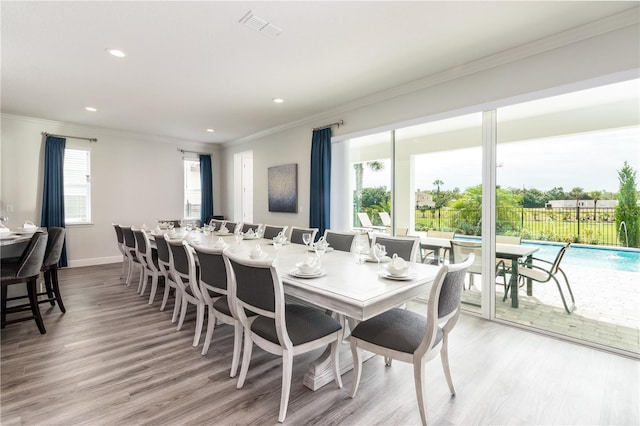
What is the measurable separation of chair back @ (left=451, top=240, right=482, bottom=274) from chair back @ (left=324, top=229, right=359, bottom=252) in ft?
4.22

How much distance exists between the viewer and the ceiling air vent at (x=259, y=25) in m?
2.45

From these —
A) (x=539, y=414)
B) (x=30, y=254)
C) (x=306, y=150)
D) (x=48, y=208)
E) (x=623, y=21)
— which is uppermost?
(x=623, y=21)

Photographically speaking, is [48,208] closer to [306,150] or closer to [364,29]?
[306,150]

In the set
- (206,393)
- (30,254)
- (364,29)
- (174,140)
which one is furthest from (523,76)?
(174,140)

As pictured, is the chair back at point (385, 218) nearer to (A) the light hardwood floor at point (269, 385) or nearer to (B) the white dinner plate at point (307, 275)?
(A) the light hardwood floor at point (269, 385)

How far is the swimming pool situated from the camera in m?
2.65

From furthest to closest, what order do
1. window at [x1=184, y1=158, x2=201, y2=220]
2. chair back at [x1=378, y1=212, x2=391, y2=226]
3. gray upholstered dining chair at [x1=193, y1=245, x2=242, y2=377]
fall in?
window at [x1=184, y1=158, x2=201, y2=220], chair back at [x1=378, y1=212, x2=391, y2=226], gray upholstered dining chair at [x1=193, y1=245, x2=242, y2=377]

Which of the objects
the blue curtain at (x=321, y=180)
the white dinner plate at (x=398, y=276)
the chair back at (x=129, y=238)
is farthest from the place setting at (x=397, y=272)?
the chair back at (x=129, y=238)

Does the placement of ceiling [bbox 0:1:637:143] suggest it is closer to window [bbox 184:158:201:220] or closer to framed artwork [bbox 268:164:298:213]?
framed artwork [bbox 268:164:298:213]

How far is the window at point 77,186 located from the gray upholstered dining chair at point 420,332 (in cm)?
651

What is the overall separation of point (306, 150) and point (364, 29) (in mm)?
2921

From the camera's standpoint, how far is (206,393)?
200cm

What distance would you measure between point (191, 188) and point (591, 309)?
24.7ft

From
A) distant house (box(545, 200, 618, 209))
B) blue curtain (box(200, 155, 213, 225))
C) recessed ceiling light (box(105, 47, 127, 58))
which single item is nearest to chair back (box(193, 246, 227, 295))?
recessed ceiling light (box(105, 47, 127, 58))
